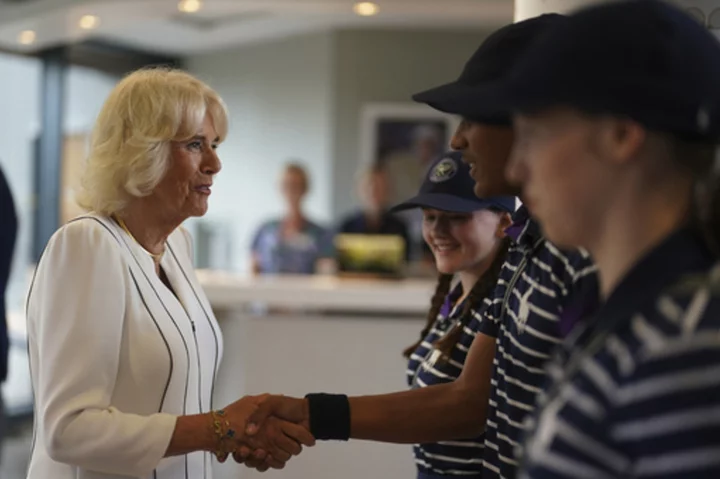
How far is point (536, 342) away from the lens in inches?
48.3

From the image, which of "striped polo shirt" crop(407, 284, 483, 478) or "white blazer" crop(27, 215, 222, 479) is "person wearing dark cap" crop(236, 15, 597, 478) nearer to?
"striped polo shirt" crop(407, 284, 483, 478)

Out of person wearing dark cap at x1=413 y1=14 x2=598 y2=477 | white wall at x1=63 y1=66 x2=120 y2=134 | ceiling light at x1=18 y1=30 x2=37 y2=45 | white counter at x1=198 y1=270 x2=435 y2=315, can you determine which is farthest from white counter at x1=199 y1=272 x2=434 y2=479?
white wall at x1=63 y1=66 x2=120 y2=134

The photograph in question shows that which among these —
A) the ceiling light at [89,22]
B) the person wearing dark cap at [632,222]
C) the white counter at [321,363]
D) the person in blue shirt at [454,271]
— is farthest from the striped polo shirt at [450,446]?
the ceiling light at [89,22]

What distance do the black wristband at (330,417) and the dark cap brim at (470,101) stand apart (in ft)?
1.78

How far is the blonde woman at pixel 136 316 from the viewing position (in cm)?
146

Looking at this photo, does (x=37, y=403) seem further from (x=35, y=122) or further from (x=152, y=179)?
(x=35, y=122)

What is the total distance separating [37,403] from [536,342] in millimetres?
871

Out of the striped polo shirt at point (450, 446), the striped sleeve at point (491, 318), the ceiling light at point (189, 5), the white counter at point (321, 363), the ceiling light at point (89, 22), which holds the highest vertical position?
the ceiling light at point (189, 5)

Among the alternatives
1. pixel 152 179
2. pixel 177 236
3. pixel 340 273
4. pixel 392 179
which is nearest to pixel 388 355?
pixel 340 273

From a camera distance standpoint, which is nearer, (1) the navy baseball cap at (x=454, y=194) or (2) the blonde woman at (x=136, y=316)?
(2) the blonde woman at (x=136, y=316)

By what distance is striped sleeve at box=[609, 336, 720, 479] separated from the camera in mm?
736

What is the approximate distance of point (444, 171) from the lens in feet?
6.46

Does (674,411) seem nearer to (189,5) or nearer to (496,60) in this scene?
(496,60)

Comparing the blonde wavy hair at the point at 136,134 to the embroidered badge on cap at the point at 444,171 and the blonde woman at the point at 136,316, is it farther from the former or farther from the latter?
the embroidered badge on cap at the point at 444,171
